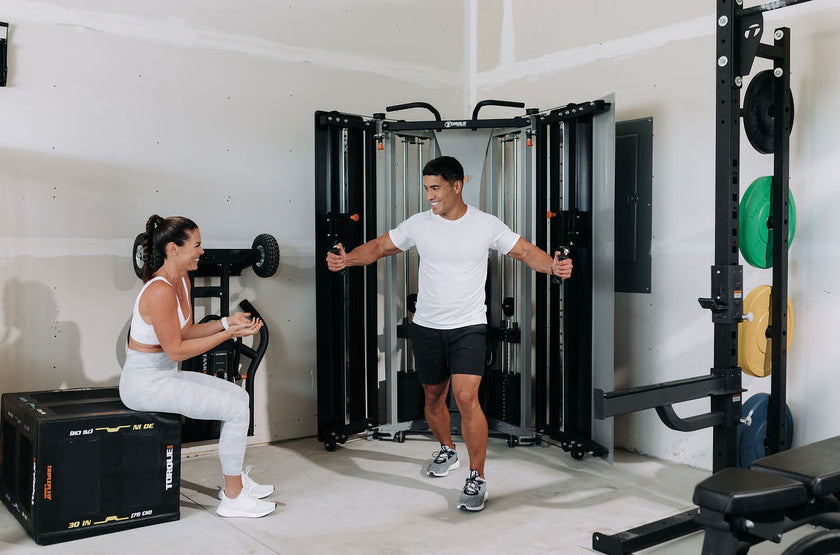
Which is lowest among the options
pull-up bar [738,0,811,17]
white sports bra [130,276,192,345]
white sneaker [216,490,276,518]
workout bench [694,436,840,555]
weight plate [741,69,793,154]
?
white sneaker [216,490,276,518]

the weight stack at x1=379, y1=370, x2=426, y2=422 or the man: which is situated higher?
the man

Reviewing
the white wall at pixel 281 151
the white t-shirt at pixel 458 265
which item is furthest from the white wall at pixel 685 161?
the white t-shirt at pixel 458 265

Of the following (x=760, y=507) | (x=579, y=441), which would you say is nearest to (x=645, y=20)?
(x=579, y=441)

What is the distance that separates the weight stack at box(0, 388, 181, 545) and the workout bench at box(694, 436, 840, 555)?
7.58ft

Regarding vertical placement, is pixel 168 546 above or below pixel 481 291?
below

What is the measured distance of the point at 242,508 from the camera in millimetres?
Result: 3523

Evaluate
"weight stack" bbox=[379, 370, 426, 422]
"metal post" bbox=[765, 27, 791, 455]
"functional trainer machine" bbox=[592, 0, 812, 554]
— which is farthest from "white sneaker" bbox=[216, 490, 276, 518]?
"metal post" bbox=[765, 27, 791, 455]

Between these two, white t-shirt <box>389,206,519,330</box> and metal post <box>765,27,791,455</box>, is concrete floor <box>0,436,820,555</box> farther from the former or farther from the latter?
white t-shirt <box>389,206,519,330</box>

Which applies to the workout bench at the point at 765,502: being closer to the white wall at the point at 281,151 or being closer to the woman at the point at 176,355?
the white wall at the point at 281,151

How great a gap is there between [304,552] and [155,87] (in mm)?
2792

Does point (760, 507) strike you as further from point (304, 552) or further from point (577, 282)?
point (577, 282)

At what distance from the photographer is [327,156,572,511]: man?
3848 millimetres

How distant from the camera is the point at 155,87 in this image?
4.45 m

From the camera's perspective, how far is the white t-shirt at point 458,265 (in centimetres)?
397
